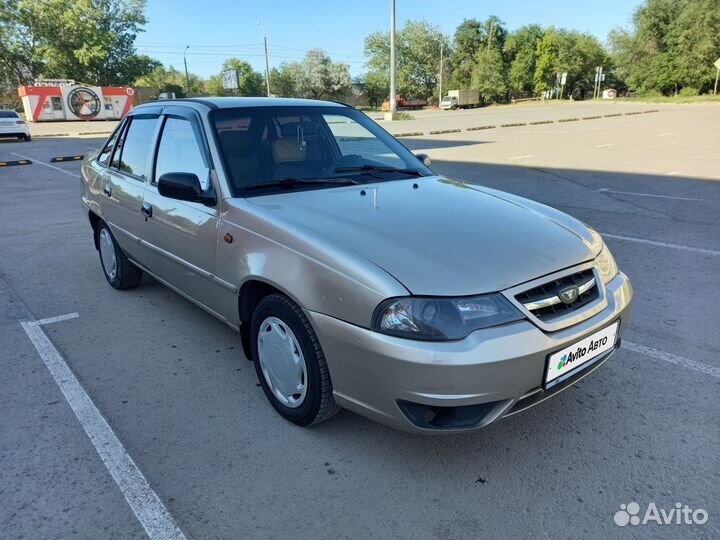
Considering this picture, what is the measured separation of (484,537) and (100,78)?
63250 millimetres

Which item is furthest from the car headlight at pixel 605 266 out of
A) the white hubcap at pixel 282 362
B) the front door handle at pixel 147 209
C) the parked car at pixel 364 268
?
the front door handle at pixel 147 209

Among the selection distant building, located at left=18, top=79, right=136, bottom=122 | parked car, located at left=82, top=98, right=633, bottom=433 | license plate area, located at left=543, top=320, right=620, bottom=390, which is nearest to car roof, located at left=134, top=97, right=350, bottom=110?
parked car, located at left=82, top=98, right=633, bottom=433

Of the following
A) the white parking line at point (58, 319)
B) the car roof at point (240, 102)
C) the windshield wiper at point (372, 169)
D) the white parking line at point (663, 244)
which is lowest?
the white parking line at point (58, 319)

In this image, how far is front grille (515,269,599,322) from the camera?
2.17m

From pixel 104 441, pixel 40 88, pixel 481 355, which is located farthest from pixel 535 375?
pixel 40 88

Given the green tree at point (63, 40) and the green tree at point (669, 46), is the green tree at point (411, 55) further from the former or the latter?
the green tree at point (63, 40)

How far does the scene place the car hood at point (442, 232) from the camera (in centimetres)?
215

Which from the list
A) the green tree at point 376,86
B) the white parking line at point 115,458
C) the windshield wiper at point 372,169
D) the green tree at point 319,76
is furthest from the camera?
the green tree at point 376,86

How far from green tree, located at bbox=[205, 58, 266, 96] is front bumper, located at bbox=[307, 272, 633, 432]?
80.1 meters

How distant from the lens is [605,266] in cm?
268

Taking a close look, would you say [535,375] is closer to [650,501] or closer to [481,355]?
[481,355]

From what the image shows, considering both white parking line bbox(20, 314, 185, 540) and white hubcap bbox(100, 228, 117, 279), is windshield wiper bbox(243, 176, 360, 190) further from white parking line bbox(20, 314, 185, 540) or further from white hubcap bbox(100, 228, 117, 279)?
white hubcap bbox(100, 228, 117, 279)

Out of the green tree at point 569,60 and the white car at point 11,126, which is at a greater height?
the green tree at point 569,60

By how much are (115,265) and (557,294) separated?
3.92 m
